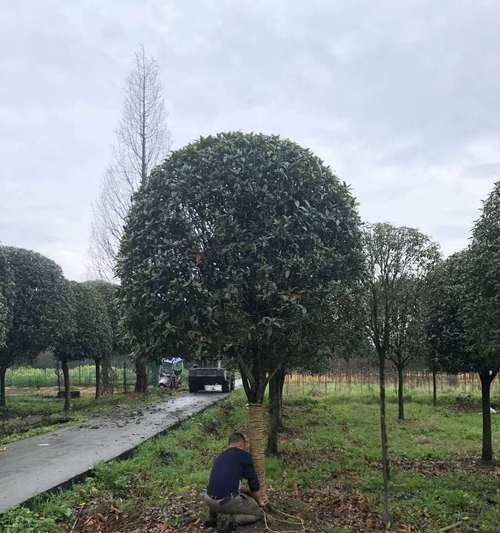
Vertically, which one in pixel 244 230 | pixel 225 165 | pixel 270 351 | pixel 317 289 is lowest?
pixel 270 351

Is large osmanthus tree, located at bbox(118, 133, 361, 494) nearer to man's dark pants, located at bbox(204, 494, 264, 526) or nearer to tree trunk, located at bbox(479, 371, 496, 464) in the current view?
man's dark pants, located at bbox(204, 494, 264, 526)

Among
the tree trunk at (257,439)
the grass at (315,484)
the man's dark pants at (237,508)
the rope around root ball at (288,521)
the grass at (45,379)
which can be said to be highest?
the tree trunk at (257,439)

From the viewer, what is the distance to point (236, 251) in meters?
5.49

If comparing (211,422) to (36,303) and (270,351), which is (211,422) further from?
(270,351)

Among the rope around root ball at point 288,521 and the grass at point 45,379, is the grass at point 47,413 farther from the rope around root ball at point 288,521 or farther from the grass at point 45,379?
the grass at point 45,379

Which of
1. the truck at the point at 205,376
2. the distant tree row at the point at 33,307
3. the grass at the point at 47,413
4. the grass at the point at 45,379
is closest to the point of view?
the grass at the point at 47,413

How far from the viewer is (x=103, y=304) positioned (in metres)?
21.1

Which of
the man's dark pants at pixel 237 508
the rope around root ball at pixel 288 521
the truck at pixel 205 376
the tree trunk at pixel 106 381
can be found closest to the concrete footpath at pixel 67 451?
the man's dark pants at pixel 237 508

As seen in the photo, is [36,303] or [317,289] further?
[36,303]

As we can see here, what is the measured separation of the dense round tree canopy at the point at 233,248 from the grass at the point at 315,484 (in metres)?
1.93

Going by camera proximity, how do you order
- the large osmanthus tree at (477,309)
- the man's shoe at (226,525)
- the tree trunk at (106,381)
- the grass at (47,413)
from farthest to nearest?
the tree trunk at (106,381) < the grass at (47,413) < the large osmanthus tree at (477,309) < the man's shoe at (226,525)

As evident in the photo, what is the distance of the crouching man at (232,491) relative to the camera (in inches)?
Result: 208

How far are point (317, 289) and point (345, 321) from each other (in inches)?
35.8

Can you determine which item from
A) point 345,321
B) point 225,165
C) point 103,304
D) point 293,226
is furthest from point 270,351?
point 103,304
